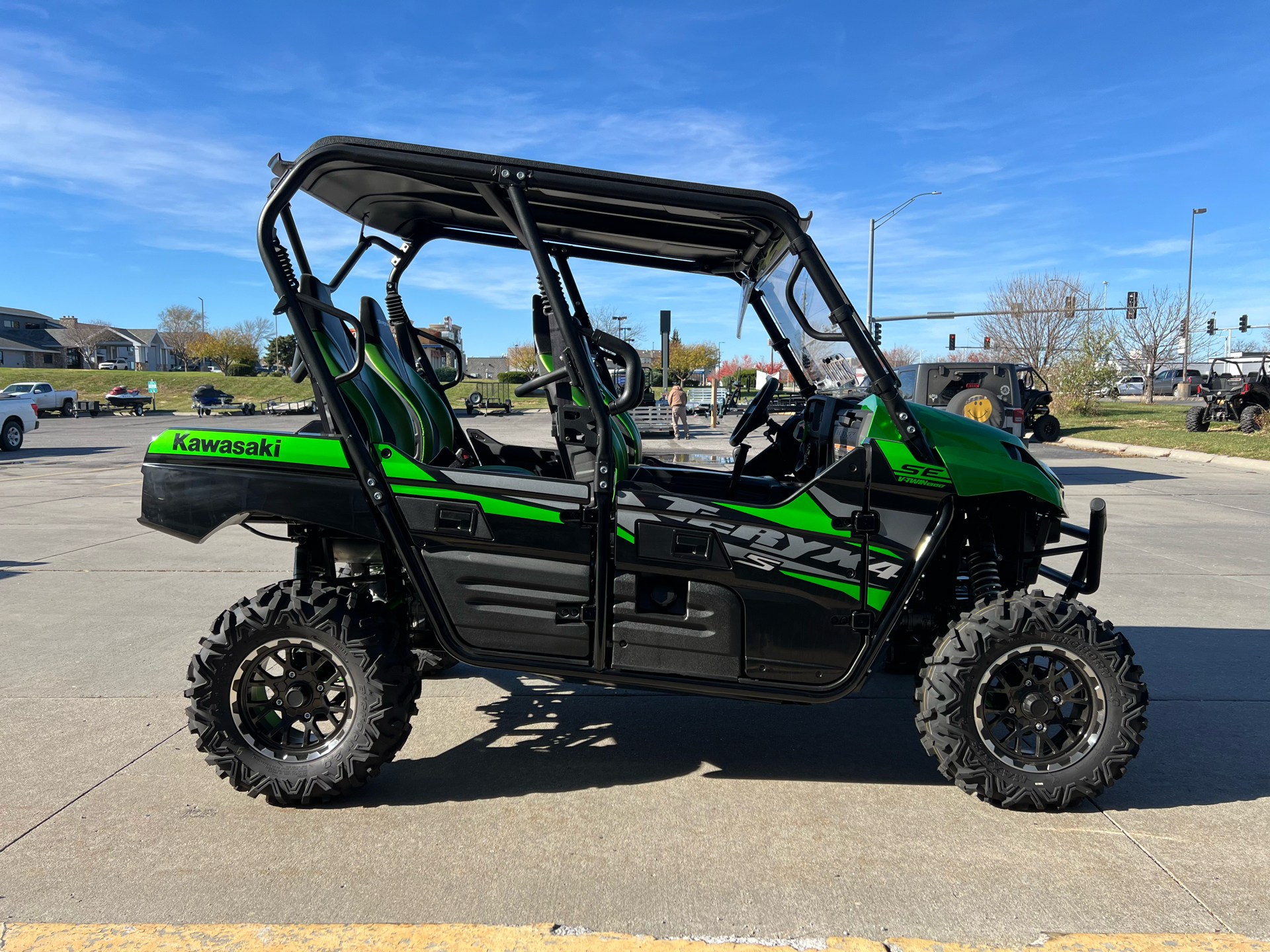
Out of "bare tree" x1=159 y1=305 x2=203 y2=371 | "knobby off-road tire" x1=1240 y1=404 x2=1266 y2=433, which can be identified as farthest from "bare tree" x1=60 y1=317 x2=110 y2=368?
"knobby off-road tire" x1=1240 y1=404 x2=1266 y2=433

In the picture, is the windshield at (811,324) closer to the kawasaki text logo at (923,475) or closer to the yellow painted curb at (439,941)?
the kawasaki text logo at (923,475)

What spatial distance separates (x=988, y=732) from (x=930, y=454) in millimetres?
989

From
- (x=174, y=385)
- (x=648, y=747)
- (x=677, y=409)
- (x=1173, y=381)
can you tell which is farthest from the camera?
(x=174, y=385)

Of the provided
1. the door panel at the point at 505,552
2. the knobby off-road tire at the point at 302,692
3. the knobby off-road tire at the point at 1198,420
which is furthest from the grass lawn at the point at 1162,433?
the knobby off-road tire at the point at 302,692

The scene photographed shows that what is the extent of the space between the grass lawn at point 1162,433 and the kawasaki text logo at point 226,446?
18.5 meters

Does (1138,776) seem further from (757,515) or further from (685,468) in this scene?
(685,468)

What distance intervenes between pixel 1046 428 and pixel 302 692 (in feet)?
76.2

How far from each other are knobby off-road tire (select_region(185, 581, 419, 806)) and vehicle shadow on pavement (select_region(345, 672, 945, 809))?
0.65 feet

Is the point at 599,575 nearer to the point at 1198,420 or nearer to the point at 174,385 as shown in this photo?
the point at 1198,420

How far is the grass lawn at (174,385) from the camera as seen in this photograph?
5181 centimetres

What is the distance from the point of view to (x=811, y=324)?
11.4 ft

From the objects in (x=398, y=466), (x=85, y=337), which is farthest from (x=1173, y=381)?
(x=85, y=337)

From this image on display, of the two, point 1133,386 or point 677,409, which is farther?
point 1133,386

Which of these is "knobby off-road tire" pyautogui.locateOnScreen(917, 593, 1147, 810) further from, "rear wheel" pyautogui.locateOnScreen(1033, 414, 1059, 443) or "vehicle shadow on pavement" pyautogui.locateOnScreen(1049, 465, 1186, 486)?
"rear wheel" pyautogui.locateOnScreen(1033, 414, 1059, 443)
